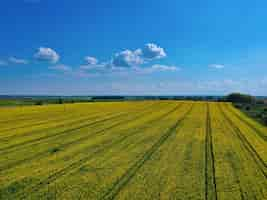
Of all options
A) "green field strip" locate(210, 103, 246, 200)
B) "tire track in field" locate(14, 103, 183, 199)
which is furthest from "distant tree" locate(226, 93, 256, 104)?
"tire track in field" locate(14, 103, 183, 199)

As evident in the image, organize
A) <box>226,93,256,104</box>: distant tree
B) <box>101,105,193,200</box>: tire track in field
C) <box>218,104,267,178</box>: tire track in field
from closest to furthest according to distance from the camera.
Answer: <box>101,105,193,200</box>: tire track in field, <box>218,104,267,178</box>: tire track in field, <box>226,93,256,104</box>: distant tree

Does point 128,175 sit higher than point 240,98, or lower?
lower

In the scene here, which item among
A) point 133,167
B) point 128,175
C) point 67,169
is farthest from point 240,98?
point 67,169

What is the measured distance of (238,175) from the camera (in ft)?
21.3

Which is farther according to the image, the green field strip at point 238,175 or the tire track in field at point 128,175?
the green field strip at point 238,175

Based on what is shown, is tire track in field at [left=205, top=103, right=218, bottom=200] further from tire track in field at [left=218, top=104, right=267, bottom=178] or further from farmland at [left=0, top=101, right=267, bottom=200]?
tire track in field at [left=218, top=104, right=267, bottom=178]

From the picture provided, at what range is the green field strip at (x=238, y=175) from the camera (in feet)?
17.6

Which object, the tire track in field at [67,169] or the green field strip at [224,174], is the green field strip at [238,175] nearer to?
the green field strip at [224,174]

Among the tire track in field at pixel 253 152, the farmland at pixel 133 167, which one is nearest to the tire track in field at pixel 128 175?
the farmland at pixel 133 167

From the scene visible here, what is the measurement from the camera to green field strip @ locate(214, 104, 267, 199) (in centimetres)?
536

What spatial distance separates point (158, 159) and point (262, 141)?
7.28 metres

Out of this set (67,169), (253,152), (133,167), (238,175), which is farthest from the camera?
(253,152)

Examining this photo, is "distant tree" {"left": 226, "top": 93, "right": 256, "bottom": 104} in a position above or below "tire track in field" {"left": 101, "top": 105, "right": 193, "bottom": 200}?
above

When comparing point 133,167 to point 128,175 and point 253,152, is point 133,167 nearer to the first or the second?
point 128,175
